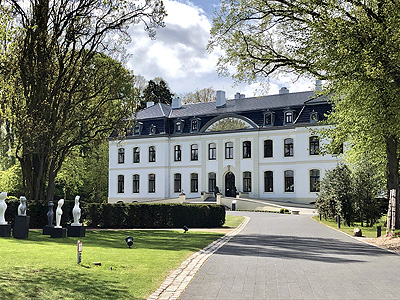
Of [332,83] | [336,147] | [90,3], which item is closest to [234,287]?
[332,83]

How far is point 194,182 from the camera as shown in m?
54.7

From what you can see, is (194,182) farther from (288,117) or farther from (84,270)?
(84,270)

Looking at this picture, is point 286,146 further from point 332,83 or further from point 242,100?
point 332,83

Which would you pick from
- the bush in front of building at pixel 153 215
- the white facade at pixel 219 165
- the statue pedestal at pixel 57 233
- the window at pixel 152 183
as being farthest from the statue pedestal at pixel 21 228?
the window at pixel 152 183

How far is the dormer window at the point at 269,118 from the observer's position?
50062 millimetres

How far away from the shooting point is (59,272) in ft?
30.6

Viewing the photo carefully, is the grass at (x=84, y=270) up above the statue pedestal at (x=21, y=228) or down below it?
below

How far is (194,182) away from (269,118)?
11.2m

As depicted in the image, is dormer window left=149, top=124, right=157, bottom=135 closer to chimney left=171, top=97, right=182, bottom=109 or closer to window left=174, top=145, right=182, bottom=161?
window left=174, top=145, right=182, bottom=161

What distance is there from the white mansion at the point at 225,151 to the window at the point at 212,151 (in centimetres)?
11

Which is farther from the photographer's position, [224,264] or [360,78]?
[360,78]

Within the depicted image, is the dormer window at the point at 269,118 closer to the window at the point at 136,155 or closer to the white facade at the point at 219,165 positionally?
the white facade at the point at 219,165

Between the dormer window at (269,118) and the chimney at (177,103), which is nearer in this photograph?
the dormer window at (269,118)

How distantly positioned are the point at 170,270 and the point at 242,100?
149ft
